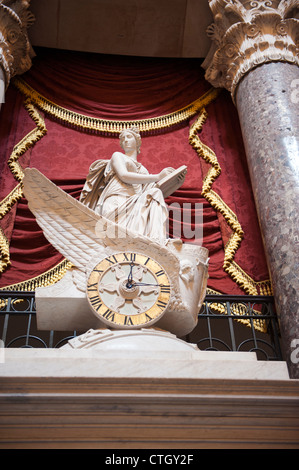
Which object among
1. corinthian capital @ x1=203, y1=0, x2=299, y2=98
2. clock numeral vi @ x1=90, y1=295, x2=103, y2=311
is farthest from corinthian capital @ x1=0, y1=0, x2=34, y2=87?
clock numeral vi @ x1=90, y1=295, x2=103, y2=311

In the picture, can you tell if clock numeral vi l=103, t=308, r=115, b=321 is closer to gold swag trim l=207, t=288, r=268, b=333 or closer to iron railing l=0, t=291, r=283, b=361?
iron railing l=0, t=291, r=283, b=361

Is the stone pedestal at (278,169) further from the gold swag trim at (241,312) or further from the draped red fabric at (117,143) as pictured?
the draped red fabric at (117,143)

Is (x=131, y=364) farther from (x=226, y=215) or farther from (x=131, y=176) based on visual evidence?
(x=226, y=215)

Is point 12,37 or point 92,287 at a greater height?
point 12,37

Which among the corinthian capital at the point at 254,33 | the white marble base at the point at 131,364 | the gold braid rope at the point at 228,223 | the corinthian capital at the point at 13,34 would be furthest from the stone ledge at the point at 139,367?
the corinthian capital at the point at 13,34

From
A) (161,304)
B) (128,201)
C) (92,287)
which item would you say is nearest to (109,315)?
(92,287)

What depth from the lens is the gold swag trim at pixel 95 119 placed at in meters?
7.22

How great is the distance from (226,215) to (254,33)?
213 centimetres

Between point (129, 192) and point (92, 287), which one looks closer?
point (92, 287)

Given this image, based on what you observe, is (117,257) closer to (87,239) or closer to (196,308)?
(87,239)

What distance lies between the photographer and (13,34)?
260 inches

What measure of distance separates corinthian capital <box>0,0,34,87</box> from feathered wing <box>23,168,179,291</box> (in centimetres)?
312

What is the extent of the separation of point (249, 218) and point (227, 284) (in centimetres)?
97

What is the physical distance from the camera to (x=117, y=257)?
353cm
